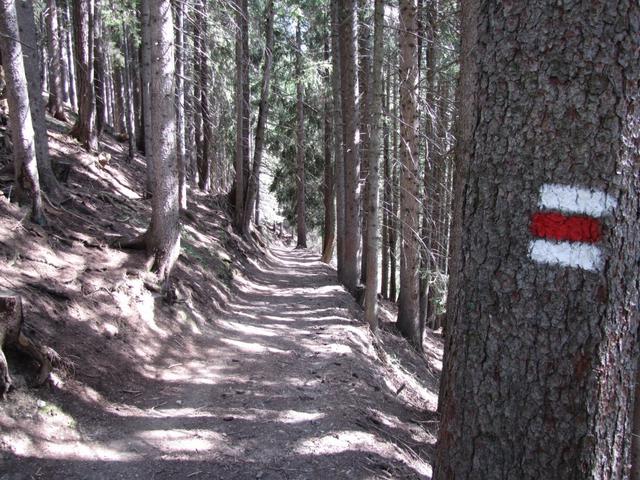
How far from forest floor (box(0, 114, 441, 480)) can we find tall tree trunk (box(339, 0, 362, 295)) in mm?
2212

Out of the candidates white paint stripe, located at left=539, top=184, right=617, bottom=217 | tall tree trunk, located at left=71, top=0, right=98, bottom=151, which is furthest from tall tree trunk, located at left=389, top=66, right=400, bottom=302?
tall tree trunk, located at left=71, top=0, right=98, bottom=151

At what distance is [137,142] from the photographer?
19422 millimetres

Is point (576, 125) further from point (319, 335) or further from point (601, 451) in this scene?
point (319, 335)

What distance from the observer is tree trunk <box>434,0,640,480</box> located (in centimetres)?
162

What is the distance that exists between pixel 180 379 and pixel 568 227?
531 centimetres

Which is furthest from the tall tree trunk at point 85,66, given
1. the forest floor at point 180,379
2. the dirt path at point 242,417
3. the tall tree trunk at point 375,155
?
the tall tree trunk at point 375,155

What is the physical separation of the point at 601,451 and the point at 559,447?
0.56ft

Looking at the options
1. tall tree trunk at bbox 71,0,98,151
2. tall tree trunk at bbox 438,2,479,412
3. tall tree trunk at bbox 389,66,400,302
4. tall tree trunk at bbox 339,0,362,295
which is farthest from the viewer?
tall tree trunk at bbox 71,0,98,151

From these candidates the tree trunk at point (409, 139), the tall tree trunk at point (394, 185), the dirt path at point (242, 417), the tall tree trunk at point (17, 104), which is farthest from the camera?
the tall tree trunk at point (394, 185)

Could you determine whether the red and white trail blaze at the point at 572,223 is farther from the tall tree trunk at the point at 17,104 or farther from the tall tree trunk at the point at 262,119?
the tall tree trunk at the point at 262,119

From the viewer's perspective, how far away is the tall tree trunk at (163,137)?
717 cm

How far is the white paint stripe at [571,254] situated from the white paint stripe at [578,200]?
0.13 m

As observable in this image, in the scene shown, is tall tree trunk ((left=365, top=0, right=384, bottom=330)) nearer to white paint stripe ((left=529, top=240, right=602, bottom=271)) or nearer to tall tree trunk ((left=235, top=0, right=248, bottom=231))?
white paint stripe ((left=529, top=240, right=602, bottom=271))

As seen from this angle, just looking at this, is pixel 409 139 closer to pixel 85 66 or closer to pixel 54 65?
pixel 85 66
